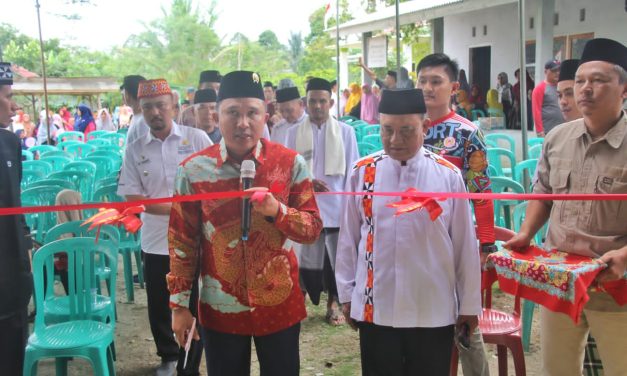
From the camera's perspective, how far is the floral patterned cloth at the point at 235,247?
8.42ft

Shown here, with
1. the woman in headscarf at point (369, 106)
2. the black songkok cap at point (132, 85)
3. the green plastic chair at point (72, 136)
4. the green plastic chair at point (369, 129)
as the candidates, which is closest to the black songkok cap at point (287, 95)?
the black songkok cap at point (132, 85)

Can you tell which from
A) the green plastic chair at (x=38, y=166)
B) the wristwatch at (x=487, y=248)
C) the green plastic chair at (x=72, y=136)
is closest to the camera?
the wristwatch at (x=487, y=248)

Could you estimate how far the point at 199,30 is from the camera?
48.6 m

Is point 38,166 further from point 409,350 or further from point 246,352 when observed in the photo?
point 409,350

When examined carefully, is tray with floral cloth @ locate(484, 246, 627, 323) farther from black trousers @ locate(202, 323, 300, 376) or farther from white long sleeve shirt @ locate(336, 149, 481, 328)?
black trousers @ locate(202, 323, 300, 376)

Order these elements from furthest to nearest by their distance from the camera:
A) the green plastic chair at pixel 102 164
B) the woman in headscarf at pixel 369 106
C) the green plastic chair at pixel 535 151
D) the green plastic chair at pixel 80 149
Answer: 1. the woman in headscarf at pixel 369 106
2. the green plastic chair at pixel 80 149
3. the green plastic chair at pixel 102 164
4. the green plastic chair at pixel 535 151

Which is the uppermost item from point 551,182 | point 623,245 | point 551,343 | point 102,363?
point 551,182

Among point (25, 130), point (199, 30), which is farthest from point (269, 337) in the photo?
point (199, 30)

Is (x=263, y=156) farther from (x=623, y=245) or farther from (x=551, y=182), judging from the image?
(x=623, y=245)

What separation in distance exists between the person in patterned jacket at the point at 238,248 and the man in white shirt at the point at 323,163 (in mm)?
2495

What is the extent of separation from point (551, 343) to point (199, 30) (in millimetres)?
48596

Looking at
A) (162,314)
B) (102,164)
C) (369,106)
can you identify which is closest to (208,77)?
(102,164)

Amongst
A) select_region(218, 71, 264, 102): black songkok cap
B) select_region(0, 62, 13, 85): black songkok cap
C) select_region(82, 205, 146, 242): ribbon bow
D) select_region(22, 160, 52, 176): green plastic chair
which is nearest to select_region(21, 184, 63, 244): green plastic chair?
select_region(22, 160, 52, 176): green plastic chair

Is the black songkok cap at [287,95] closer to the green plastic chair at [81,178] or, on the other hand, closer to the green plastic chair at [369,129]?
the green plastic chair at [81,178]
